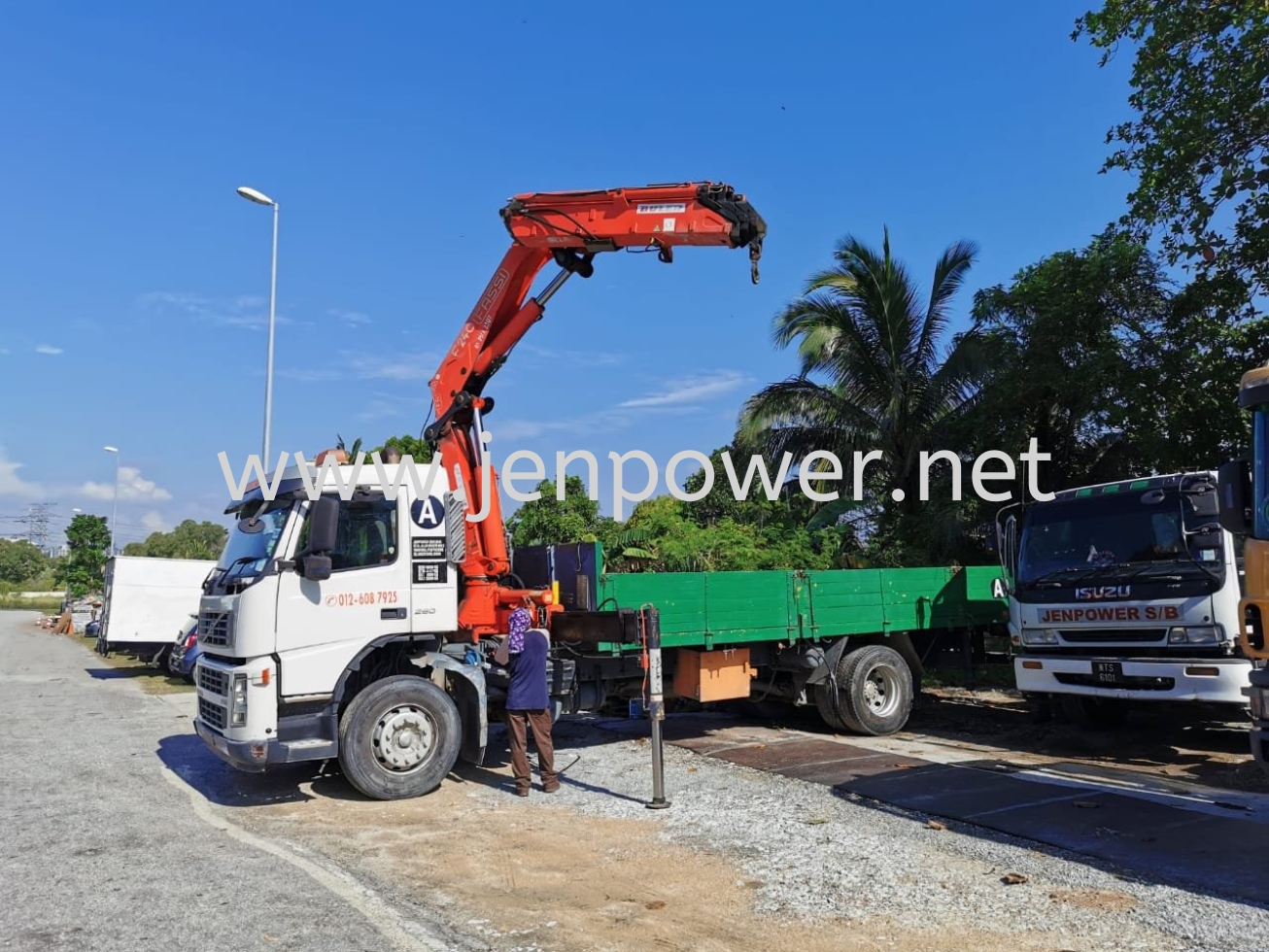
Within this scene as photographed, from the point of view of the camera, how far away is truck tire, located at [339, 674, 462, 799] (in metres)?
7.68

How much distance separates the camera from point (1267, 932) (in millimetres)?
4574

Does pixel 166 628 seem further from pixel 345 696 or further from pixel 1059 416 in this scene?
pixel 1059 416

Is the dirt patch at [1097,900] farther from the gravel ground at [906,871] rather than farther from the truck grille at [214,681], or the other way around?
the truck grille at [214,681]

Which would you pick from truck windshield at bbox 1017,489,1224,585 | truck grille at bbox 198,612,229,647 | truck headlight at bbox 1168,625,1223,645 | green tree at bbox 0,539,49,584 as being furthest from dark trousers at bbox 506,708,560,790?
green tree at bbox 0,539,49,584

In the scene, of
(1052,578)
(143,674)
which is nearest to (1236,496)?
(1052,578)

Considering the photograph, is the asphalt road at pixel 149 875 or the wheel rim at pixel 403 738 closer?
the asphalt road at pixel 149 875

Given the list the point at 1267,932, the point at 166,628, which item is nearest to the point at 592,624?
the point at 1267,932

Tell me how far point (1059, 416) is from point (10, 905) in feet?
51.9

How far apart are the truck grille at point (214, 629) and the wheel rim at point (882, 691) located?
6.81 meters

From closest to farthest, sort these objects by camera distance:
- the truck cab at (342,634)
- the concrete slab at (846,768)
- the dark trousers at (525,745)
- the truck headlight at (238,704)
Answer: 1. the truck headlight at (238,704)
2. the truck cab at (342,634)
3. the dark trousers at (525,745)
4. the concrete slab at (846,768)

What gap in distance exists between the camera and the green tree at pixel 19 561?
103000 mm

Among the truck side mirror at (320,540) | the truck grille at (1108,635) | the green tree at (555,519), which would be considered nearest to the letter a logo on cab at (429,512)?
the truck side mirror at (320,540)

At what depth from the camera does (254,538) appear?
809 centimetres

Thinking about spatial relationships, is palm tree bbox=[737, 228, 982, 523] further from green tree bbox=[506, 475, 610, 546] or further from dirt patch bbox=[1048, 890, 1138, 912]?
dirt patch bbox=[1048, 890, 1138, 912]
